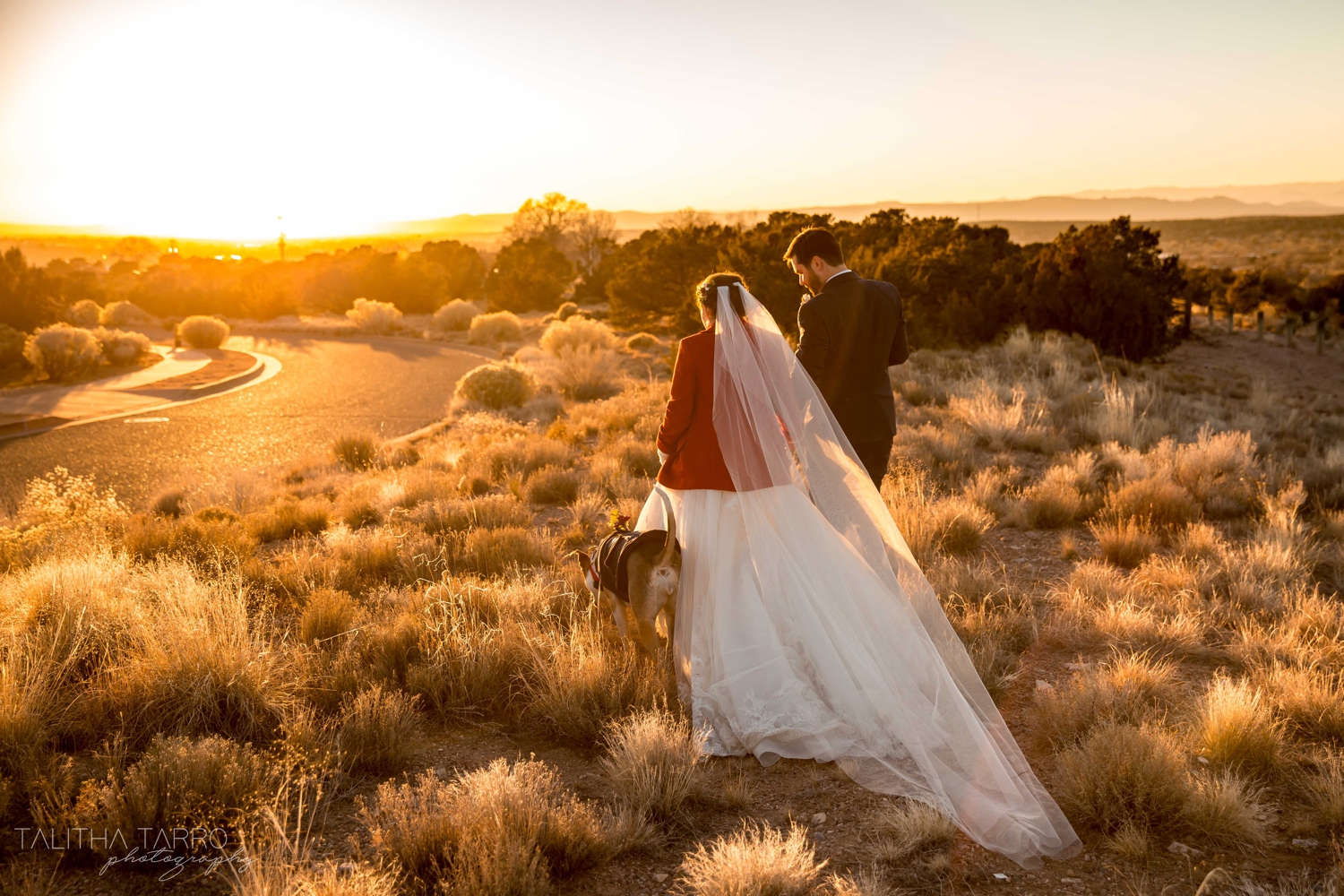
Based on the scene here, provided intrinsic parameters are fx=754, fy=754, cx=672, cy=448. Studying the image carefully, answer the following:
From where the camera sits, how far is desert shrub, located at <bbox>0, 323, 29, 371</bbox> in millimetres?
20156

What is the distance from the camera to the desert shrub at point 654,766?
3223 mm

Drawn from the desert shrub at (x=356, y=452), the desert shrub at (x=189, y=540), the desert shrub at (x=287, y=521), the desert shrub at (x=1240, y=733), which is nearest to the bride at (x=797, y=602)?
the desert shrub at (x=1240, y=733)

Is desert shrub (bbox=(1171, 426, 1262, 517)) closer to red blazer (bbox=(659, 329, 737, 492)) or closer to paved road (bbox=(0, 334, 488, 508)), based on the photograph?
red blazer (bbox=(659, 329, 737, 492))

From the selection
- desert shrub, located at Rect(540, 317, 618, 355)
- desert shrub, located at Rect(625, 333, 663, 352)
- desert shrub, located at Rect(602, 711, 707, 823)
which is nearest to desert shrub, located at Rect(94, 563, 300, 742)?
desert shrub, located at Rect(602, 711, 707, 823)

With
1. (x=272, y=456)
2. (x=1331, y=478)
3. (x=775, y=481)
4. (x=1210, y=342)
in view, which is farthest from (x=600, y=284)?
(x=775, y=481)

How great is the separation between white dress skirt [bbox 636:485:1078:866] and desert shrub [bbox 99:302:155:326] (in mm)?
42297

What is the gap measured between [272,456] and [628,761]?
10.6 meters

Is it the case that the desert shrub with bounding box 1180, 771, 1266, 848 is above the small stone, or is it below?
above

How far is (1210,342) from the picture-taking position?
86.2 ft

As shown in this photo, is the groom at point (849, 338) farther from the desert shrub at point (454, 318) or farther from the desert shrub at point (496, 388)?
the desert shrub at point (454, 318)

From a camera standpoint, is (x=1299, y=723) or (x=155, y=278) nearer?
(x=1299, y=723)

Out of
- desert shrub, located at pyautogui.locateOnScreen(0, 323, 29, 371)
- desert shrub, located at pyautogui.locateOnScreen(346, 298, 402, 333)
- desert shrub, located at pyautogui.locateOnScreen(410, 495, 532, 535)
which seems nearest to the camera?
desert shrub, located at pyautogui.locateOnScreen(410, 495, 532, 535)

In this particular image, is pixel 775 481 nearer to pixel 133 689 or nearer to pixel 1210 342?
pixel 133 689

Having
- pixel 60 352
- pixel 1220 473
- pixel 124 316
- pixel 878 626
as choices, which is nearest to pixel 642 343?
pixel 60 352
